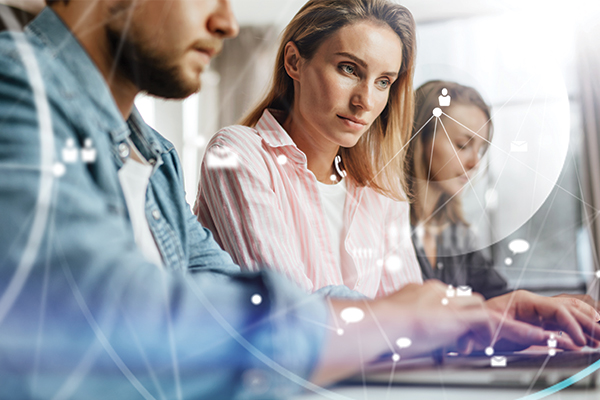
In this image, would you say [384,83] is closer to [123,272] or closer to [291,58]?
[291,58]

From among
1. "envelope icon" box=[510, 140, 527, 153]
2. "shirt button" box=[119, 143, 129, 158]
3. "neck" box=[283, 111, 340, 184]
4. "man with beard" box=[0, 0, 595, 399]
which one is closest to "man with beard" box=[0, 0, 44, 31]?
"man with beard" box=[0, 0, 595, 399]

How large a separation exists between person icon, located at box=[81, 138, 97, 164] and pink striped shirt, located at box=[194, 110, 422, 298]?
12 centimetres

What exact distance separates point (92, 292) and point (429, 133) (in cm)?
35

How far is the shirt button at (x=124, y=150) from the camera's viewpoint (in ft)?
1.17

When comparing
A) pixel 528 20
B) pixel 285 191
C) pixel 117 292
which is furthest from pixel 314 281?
pixel 528 20

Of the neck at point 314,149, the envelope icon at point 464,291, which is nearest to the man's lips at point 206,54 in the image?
the neck at point 314,149

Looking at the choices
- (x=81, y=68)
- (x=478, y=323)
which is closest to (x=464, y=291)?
(x=478, y=323)

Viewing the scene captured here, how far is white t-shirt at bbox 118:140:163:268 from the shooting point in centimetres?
36

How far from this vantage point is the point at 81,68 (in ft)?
1.09

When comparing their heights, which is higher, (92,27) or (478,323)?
(92,27)

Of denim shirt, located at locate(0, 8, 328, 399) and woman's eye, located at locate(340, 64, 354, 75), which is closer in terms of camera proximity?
denim shirt, located at locate(0, 8, 328, 399)

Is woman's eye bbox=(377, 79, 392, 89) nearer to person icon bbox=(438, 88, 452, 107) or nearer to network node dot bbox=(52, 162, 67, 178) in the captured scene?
person icon bbox=(438, 88, 452, 107)

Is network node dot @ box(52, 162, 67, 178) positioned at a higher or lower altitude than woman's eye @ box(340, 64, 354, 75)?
lower

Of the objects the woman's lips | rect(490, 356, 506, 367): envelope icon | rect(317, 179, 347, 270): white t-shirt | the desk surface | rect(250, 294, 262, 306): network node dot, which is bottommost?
the desk surface
